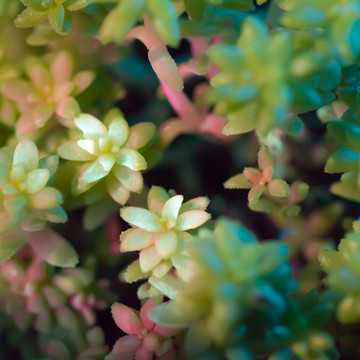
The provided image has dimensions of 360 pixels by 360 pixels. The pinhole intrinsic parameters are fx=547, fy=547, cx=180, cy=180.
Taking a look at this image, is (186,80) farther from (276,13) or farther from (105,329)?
(105,329)

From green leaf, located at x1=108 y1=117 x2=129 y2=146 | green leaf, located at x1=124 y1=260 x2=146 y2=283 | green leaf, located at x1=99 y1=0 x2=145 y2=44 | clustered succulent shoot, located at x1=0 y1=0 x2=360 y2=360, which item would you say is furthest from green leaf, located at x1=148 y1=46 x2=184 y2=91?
green leaf, located at x1=124 y1=260 x2=146 y2=283

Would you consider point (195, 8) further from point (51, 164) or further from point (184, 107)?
point (51, 164)

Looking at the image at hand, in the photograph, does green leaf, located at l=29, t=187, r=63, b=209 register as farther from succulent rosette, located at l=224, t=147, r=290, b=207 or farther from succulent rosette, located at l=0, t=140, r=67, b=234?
succulent rosette, located at l=224, t=147, r=290, b=207

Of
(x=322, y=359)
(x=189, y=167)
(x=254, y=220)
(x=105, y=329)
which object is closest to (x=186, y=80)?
(x=189, y=167)

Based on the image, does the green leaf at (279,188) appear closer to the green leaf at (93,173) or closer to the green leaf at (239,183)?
the green leaf at (239,183)

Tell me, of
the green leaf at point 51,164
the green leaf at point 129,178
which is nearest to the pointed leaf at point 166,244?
the green leaf at point 129,178

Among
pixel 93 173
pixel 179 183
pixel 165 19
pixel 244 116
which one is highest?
pixel 165 19

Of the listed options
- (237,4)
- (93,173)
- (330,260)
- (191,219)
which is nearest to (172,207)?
(191,219)
